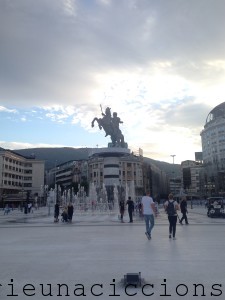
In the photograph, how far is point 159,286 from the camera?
5820 mm

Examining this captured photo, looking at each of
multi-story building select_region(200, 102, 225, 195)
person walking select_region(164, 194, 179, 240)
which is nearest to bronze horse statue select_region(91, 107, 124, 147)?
person walking select_region(164, 194, 179, 240)

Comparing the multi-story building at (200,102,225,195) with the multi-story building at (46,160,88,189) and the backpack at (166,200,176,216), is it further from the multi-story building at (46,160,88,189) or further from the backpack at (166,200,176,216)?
the backpack at (166,200,176,216)

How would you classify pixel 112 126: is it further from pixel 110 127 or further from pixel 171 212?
pixel 171 212

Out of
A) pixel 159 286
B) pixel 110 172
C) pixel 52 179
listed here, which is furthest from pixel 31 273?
pixel 52 179

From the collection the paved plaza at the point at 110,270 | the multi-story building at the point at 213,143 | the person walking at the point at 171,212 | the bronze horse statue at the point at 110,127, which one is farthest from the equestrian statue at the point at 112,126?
the multi-story building at the point at 213,143

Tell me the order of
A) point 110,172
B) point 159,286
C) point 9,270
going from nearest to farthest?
1. point 159,286
2. point 9,270
3. point 110,172

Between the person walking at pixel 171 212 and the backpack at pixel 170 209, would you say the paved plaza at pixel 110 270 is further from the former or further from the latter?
the backpack at pixel 170 209

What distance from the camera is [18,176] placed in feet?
401

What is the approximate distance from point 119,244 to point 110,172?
4166 cm

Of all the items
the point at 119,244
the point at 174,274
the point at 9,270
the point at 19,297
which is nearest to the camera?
the point at 19,297

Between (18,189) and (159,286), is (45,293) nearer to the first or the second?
(159,286)

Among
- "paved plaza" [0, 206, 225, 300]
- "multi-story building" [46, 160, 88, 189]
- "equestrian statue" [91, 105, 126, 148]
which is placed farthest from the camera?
"multi-story building" [46, 160, 88, 189]

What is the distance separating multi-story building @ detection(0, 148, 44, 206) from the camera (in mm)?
108119

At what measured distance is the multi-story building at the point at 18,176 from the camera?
108 meters
